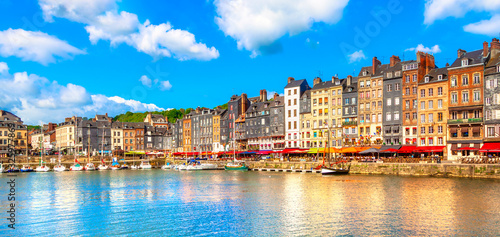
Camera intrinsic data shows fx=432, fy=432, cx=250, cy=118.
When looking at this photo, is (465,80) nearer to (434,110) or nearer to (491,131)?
(434,110)

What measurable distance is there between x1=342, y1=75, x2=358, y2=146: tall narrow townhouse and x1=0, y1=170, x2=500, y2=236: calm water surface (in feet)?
110

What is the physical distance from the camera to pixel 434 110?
72312 millimetres

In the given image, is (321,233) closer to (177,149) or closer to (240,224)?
(240,224)

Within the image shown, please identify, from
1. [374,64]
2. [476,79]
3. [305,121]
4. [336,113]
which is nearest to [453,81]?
[476,79]

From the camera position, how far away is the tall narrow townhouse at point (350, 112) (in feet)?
276

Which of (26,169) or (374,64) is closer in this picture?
(374,64)

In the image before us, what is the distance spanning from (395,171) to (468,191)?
2236 centimetres

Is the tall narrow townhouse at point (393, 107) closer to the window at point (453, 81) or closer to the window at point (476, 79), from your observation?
the window at point (453, 81)

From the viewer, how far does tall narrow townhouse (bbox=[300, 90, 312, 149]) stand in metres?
92.7

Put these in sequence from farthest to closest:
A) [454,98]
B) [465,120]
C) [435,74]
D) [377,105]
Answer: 1. [377,105]
2. [435,74]
3. [454,98]
4. [465,120]

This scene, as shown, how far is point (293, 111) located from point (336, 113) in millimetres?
11660

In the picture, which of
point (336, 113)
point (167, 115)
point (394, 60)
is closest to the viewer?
point (394, 60)

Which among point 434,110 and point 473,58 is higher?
point 473,58

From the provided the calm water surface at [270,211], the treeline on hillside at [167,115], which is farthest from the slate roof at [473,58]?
the treeline on hillside at [167,115]
